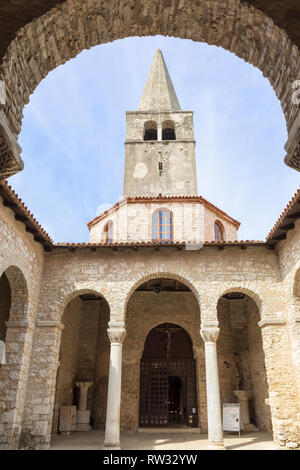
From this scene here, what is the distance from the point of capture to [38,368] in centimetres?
1032

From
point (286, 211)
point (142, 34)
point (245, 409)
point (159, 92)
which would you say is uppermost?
point (159, 92)

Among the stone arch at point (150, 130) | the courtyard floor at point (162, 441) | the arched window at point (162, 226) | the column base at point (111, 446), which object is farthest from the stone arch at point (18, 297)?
the stone arch at point (150, 130)

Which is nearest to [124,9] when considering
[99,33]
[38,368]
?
[99,33]

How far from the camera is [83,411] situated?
14.0 metres

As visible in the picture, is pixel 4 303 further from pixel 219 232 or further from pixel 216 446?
pixel 219 232

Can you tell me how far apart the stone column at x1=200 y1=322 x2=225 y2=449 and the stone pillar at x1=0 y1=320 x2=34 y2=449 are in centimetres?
524

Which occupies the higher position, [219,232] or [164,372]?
[219,232]

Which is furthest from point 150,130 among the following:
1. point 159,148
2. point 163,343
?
point 163,343

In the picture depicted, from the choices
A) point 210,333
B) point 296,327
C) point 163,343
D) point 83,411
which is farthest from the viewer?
point 163,343

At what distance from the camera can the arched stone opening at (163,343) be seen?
13.6 metres

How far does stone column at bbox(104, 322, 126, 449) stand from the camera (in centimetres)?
980

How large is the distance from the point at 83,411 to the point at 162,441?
4.42m

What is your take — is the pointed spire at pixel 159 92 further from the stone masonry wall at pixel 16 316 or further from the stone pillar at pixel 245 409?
the stone pillar at pixel 245 409

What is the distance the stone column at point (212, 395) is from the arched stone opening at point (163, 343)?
3.36m
